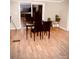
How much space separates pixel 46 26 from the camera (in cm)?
750

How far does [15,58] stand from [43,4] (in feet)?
29.1

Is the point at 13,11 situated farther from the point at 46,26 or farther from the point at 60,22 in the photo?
the point at 46,26
